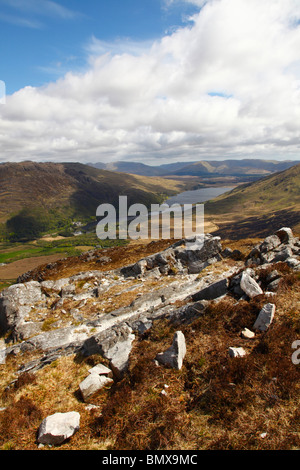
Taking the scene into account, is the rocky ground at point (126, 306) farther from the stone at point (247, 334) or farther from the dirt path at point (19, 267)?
the dirt path at point (19, 267)

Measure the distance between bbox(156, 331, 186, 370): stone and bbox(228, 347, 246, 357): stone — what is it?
2.03 m

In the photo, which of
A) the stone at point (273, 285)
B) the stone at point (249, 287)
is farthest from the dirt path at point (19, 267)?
the stone at point (273, 285)

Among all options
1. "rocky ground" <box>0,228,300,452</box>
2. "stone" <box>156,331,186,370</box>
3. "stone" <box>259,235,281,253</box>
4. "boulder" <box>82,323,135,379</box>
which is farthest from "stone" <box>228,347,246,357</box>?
"stone" <box>259,235,281,253</box>

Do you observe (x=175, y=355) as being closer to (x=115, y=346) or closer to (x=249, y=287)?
(x=115, y=346)

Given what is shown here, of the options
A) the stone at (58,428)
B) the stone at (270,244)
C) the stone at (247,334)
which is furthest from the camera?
the stone at (270,244)

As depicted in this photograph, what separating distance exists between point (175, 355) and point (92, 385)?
3836 mm

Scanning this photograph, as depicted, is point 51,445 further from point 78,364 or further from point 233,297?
point 233,297

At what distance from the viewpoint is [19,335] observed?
1741cm

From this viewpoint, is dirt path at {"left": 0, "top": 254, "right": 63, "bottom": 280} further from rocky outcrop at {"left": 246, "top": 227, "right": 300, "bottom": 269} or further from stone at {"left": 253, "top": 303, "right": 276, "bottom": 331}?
stone at {"left": 253, "top": 303, "right": 276, "bottom": 331}

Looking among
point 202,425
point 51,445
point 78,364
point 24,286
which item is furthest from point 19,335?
point 202,425

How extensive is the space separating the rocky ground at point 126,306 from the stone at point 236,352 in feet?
0.14

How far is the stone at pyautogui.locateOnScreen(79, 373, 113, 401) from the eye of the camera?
9508 mm

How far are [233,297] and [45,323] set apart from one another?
48.5 ft

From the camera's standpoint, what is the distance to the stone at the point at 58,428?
7395 millimetres
